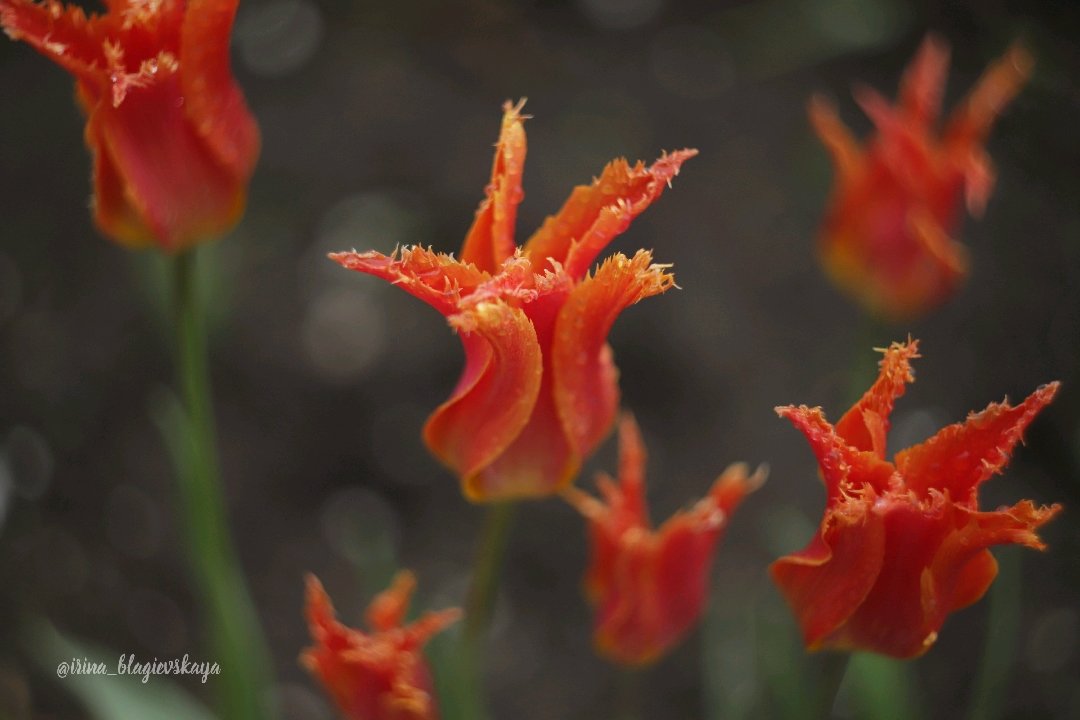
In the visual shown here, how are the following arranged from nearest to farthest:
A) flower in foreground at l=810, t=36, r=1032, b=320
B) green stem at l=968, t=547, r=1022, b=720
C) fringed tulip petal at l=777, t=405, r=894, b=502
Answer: fringed tulip petal at l=777, t=405, r=894, b=502, green stem at l=968, t=547, r=1022, b=720, flower in foreground at l=810, t=36, r=1032, b=320

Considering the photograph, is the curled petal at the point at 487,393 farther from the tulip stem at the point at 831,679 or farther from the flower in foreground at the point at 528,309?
the tulip stem at the point at 831,679

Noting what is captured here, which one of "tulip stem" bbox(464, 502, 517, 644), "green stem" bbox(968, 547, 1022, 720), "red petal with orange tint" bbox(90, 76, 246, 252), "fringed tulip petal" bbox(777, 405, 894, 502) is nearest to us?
"fringed tulip petal" bbox(777, 405, 894, 502)

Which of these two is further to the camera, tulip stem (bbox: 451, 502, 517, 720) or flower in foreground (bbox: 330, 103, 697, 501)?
tulip stem (bbox: 451, 502, 517, 720)

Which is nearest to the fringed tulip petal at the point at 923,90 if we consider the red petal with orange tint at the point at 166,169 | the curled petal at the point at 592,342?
the curled petal at the point at 592,342

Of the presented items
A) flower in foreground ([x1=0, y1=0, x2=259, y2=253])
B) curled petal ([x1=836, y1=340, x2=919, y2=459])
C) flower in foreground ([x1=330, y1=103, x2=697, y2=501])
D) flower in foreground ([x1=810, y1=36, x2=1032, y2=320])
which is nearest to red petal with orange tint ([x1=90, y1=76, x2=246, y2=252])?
flower in foreground ([x1=0, y1=0, x2=259, y2=253])

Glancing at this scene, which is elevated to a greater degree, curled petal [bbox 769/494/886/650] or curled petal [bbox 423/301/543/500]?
curled petal [bbox 423/301/543/500]

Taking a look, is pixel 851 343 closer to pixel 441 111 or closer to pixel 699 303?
pixel 699 303

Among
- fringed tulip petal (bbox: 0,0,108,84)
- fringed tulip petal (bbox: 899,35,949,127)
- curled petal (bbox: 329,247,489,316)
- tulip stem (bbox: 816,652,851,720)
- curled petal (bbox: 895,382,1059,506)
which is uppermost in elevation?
fringed tulip petal (bbox: 899,35,949,127)

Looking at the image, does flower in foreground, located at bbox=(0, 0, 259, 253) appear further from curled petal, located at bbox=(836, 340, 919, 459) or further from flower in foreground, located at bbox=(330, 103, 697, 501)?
curled petal, located at bbox=(836, 340, 919, 459)
